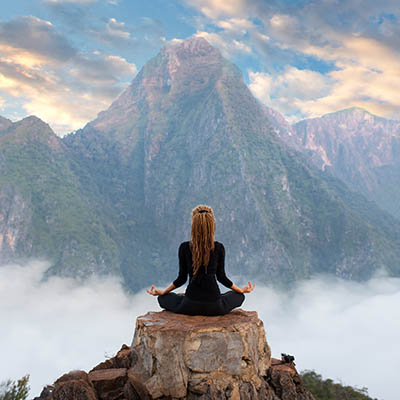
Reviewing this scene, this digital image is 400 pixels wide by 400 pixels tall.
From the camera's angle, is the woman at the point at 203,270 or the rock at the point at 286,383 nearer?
the woman at the point at 203,270

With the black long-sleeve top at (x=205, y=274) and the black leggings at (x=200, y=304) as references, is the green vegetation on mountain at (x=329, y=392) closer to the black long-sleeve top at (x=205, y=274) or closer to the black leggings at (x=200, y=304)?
the black leggings at (x=200, y=304)

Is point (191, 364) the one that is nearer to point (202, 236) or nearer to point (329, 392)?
point (202, 236)

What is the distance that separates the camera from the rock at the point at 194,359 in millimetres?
8383

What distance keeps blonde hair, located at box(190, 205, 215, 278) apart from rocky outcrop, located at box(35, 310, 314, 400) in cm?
148

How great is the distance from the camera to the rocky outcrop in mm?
8398

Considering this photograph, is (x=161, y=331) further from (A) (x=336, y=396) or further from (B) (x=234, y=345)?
(A) (x=336, y=396)

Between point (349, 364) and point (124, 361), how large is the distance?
222m

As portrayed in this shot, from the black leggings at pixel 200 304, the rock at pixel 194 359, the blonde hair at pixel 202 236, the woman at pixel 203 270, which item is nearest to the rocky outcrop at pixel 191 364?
the rock at pixel 194 359

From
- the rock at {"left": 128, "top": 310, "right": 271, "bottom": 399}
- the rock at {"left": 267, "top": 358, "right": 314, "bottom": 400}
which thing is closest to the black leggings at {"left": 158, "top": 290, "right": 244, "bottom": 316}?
the rock at {"left": 128, "top": 310, "right": 271, "bottom": 399}

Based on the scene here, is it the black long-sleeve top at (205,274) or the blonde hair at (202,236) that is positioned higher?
the blonde hair at (202,236)

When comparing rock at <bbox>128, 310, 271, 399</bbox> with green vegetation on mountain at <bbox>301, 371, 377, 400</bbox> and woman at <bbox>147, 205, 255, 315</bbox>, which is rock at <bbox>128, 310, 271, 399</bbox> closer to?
woman at <bbox>147, 205, 255, 315</bbox>

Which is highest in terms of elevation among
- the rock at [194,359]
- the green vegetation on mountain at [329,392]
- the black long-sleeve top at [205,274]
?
the black long-sleeve top at [205,274]

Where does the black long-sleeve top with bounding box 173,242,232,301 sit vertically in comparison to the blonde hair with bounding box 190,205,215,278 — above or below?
below

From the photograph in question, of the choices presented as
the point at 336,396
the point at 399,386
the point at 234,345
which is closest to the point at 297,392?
the point at 234,345
